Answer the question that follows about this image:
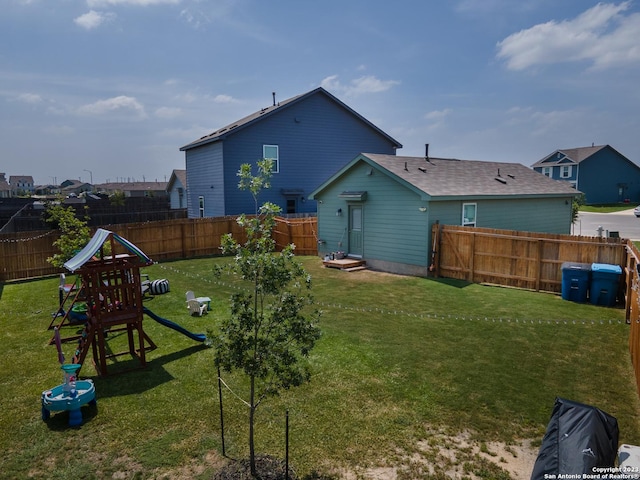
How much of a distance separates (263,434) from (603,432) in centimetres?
381

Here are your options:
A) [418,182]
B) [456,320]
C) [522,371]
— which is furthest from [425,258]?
[522,371]

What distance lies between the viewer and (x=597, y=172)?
2100 inches

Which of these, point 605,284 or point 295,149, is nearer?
point 605,284

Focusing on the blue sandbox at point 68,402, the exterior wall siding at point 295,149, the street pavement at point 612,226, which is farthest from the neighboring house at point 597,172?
the blue sandbox at point 68,402

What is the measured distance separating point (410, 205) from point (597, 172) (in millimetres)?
49957

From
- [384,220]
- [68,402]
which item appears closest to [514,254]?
[384,220]

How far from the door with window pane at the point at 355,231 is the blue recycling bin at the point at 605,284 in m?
8.46

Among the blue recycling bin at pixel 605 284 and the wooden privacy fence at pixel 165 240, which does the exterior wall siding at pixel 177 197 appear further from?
the blue recycling bin at pixel 605 284

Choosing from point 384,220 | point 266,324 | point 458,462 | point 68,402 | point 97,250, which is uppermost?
point 384,220

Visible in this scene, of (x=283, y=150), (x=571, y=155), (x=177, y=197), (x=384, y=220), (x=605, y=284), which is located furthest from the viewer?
(x=571, y=155)

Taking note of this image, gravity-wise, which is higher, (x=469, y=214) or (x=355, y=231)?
(x=469, y=214)

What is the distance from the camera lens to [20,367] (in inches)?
307

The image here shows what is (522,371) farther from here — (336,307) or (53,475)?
(53,475)

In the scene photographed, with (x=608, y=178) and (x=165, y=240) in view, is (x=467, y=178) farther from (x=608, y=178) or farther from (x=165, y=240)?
(x=608, y=178)
